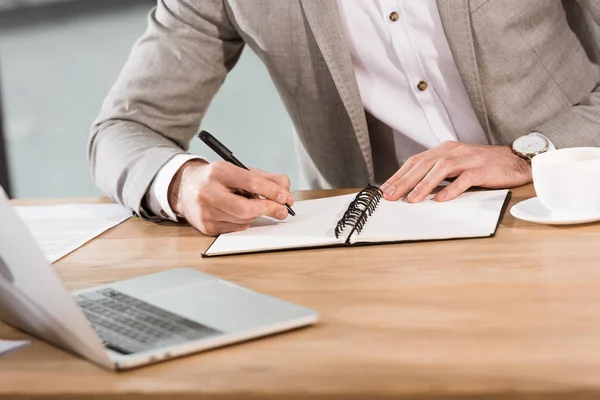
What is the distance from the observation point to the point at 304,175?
2064 mm

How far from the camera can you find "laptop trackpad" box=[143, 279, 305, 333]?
2.70 ft

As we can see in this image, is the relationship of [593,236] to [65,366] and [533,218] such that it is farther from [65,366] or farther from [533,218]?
[65,366]

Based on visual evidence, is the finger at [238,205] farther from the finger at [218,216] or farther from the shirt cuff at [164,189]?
the shirt cuff at [164,189]

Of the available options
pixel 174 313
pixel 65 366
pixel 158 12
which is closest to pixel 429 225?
pixel 174 313

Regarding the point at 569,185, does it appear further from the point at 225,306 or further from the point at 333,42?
the point at 333,42

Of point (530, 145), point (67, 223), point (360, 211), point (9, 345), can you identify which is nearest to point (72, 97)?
point (67, 223)

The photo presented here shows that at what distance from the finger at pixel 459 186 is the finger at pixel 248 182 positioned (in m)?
0.23

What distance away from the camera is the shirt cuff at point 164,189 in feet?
4.42

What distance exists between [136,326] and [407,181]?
0.62m

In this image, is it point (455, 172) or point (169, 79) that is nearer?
point (455, 172)

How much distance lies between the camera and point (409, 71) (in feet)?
5.70

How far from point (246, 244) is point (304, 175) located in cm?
92

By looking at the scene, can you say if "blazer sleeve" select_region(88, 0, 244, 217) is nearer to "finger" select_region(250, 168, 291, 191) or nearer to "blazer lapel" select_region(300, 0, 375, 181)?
"blazer lapel" select_region(300, 0, 375, 181)

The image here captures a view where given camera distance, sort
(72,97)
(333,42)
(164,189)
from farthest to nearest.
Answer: (72,97), (333,42), (164,189)
